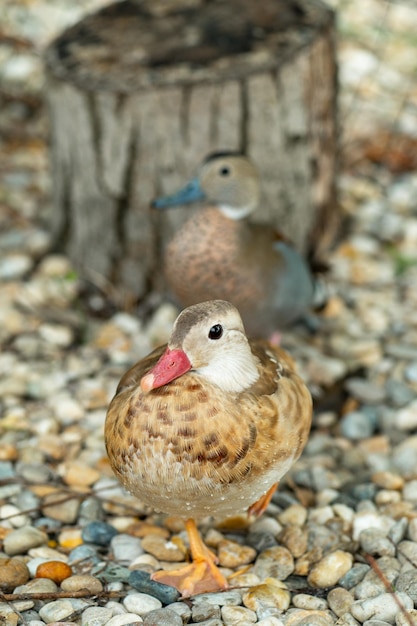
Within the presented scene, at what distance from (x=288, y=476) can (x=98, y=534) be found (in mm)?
785

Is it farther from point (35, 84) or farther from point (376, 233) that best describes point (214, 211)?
point (35, 84)

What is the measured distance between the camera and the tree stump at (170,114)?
168 inches

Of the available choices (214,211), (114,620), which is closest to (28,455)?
(114,620)

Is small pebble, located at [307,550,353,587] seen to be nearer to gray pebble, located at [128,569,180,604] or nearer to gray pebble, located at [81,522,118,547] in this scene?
gray pebble, located at [128,569,180,604]

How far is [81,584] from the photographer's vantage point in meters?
2.97

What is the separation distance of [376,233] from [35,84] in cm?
242

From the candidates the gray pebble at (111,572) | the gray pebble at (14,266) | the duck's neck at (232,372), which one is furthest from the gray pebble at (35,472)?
the gray pebble at (14,266)

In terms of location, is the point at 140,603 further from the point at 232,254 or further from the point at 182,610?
the point at 232,254

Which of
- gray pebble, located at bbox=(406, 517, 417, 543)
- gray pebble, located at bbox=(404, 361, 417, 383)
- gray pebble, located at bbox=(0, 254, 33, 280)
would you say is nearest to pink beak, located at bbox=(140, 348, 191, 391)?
gray pebble, located at bbox=(406, 517, 417, 543)

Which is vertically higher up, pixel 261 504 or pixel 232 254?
pixel 232 254

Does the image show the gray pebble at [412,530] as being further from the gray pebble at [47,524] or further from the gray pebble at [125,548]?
the gray pebble at [47,524]

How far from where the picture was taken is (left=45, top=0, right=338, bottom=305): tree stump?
4.27 metres

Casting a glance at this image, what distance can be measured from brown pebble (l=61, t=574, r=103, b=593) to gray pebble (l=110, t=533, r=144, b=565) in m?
0.19

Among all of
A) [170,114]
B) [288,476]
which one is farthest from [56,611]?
[170,114]
